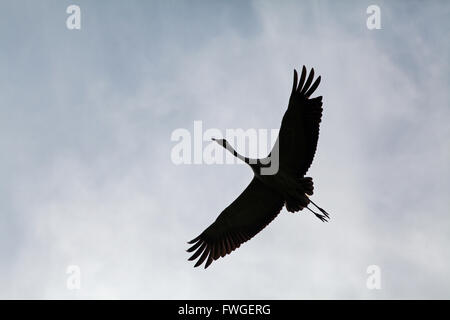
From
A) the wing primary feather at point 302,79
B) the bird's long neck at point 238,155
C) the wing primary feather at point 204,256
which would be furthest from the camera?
the wing primary feather at point 204,256

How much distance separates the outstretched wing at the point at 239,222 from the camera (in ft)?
41.4

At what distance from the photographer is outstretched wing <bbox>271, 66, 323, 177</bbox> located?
11398 millimetres

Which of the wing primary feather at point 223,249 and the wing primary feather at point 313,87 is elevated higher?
the wing primary feather at point 313,87

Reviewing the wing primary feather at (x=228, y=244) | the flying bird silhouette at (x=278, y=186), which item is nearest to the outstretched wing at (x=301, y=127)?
the flying bird silhouette at (x=278, y=186)

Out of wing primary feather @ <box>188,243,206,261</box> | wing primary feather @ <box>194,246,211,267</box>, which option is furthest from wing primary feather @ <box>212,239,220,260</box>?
wing primary feather @ <box>188,243,206,261</box>

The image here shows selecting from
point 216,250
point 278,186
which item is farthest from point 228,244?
point 278,186

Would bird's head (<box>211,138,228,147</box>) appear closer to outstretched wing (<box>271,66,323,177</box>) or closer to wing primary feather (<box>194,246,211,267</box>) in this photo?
outstretched wing (<box>271,66,323,177</box>)

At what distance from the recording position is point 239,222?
12.9 metres

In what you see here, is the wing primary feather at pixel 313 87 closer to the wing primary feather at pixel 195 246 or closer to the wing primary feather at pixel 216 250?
the wing primary feather at pixel 216 250

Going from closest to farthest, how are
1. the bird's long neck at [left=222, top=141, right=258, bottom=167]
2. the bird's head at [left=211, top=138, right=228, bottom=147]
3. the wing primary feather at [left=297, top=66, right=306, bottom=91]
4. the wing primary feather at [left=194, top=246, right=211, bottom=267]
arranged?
the wing primary feather at [left=297, top=66, right=306, bottom=91], the bird's long neck at [left=222, top=141, right=258, bottom=167], the bird's head at [left=211, top=138, right=228, bottom=147], the wing primary feather at [left=194, top=246, right=211, bottom=267]

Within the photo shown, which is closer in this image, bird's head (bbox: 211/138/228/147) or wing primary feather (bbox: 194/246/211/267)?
bird's head (bbox: 211/138/228/147)
